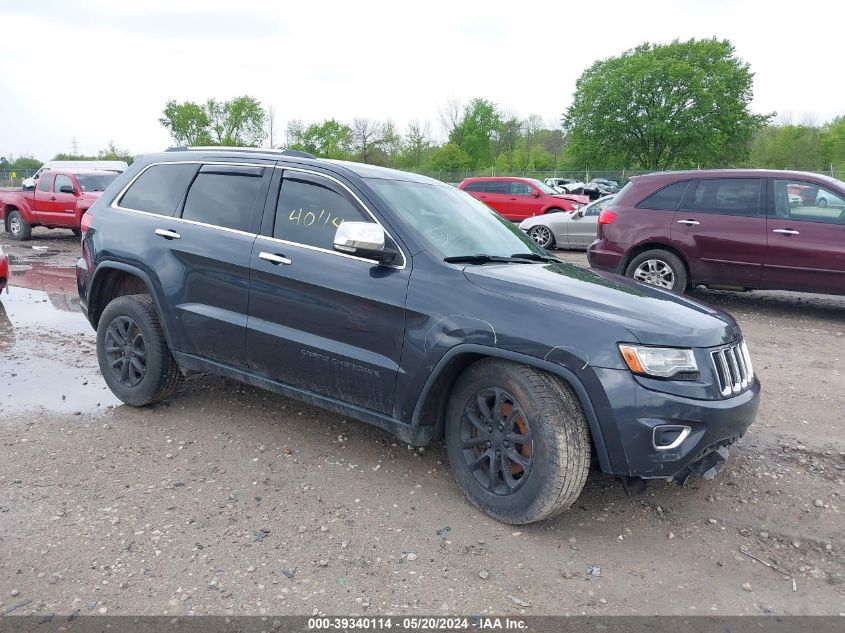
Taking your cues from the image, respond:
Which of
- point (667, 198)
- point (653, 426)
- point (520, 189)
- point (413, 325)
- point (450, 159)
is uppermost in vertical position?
point (450, 159)

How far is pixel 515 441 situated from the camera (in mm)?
3252

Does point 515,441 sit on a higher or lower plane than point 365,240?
lower

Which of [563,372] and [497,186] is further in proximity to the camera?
[497,186]

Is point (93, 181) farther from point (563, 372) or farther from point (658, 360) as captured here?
point (658, 360)

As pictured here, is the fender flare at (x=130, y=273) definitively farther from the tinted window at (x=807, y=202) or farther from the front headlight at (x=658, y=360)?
the tinted window at (x=807, y=202)

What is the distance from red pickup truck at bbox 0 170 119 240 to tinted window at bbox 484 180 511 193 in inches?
427

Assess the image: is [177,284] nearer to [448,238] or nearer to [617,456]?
[448,238]

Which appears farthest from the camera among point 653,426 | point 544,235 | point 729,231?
point 544,235

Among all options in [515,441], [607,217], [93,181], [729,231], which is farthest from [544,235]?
[515,441]

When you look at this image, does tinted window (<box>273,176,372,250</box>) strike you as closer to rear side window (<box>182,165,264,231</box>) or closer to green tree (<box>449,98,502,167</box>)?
rear side window (<box>182,165,264,231</box>)

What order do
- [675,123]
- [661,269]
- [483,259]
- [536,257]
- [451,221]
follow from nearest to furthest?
[483,259], [451,221], [536,257], [661,269], [675,123]

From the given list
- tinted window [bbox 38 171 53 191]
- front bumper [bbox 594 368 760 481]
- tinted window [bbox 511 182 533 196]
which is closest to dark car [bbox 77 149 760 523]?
front bumper [bbox 594 368 760 481]

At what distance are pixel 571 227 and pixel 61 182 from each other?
1214cm

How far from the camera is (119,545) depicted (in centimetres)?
312
